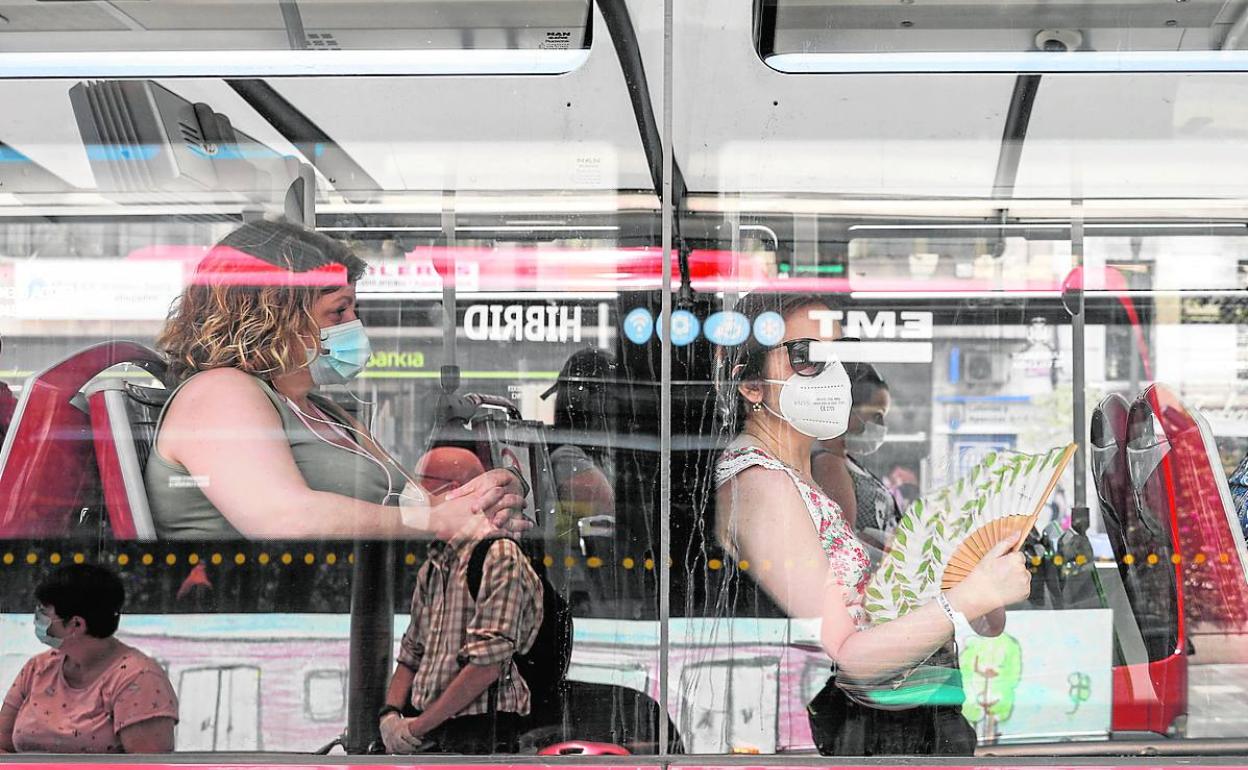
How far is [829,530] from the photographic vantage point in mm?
2549

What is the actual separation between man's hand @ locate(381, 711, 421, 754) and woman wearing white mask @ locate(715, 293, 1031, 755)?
2.61ft

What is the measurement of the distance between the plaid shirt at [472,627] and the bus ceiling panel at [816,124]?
0.96 meters

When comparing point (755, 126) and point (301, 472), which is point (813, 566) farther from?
point (301, 472)

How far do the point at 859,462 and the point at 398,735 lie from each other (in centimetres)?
125

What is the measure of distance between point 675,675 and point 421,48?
4.90 ft

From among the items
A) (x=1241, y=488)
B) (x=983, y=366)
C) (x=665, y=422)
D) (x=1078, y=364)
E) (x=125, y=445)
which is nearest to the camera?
(x=665, y=422)

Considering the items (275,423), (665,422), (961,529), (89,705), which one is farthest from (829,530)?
(89,705)

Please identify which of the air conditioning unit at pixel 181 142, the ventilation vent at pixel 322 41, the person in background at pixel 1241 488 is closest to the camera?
the ventilation vent at pixel 322 41

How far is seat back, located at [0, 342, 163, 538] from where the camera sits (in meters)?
2.60

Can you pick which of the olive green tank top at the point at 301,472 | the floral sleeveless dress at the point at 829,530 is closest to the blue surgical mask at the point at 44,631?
the olive green tank top at the point at 301,472

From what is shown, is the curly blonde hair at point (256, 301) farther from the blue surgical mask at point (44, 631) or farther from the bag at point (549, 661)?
the bag at point (549, 661)

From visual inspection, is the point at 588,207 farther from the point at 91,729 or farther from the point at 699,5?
the point at 91,729

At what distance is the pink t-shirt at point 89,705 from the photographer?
8.30 ft

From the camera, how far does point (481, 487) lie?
8.36 feet
